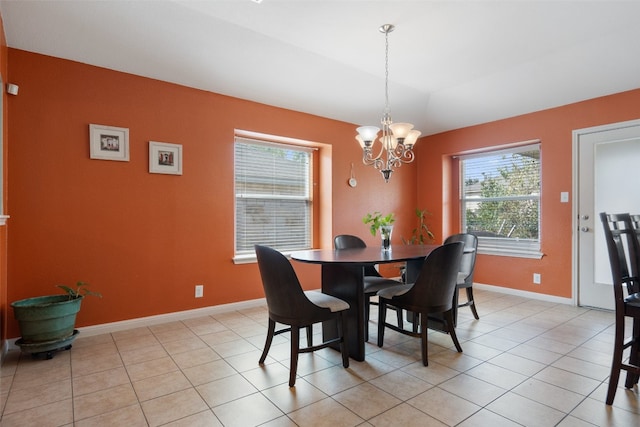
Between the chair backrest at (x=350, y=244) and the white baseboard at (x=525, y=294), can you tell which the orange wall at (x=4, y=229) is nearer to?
the chair backrest at (x=350, y=244)

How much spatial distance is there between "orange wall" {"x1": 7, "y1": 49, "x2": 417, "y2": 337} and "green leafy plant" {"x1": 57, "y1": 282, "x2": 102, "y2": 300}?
73mm

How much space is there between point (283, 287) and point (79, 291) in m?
1.98

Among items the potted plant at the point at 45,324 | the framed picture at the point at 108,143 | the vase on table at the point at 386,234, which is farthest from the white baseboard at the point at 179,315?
the vase on table at the point at 386,234

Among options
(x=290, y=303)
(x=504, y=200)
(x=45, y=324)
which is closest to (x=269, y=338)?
(x=290, y=303)

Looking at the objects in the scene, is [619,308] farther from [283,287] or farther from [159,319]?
[159,319]

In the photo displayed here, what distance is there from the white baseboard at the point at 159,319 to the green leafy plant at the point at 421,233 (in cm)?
270

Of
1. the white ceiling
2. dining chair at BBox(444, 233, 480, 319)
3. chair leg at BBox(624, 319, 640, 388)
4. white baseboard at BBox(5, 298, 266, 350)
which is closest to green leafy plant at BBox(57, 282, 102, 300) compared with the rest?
white baseboard at BBox(5, 298, 266, 350)

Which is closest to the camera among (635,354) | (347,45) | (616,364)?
(616,364)

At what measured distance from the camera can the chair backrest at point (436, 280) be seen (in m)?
2.36

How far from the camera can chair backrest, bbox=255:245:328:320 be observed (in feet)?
6.89

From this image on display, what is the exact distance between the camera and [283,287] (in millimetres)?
2141

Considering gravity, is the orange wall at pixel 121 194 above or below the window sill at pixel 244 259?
above

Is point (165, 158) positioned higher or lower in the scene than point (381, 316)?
higher

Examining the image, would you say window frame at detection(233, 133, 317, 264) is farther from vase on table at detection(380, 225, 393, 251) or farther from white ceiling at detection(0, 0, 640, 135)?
vase on table at detection(380, 225, 393, 251)
